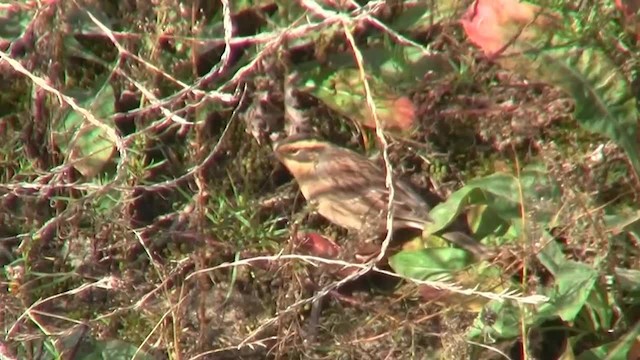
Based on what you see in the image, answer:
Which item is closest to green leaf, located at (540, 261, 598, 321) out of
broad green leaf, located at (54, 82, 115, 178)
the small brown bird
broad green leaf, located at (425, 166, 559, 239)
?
broad green leaf, located at (425, 166, 559, 239)

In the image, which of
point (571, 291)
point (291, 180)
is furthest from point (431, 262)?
point (291, 180)

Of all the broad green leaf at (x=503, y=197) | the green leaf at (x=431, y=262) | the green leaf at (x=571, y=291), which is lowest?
the green leaf at (x=431, y=262)

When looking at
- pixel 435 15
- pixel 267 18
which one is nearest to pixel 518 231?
pixel 435 15

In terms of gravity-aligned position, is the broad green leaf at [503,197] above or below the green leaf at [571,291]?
above

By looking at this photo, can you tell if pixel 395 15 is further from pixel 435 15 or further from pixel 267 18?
pixel 267 18

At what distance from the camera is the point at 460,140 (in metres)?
5.03

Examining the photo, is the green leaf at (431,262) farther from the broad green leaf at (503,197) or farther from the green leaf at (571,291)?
the green leaf at (571,291)

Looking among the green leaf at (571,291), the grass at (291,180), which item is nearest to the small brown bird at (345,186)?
the grass at (291,180)

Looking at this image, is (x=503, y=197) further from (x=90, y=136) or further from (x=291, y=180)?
(x=90, y=136)

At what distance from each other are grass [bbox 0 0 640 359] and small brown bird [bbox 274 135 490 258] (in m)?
0.09

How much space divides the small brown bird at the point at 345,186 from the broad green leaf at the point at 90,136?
703mm

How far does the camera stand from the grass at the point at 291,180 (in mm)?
4418

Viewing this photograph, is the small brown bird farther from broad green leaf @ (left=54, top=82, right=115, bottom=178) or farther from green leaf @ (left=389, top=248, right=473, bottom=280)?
broad green leaf @ (left=54, top=82, right=115, bottom=178)

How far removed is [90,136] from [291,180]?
2.79 ft
